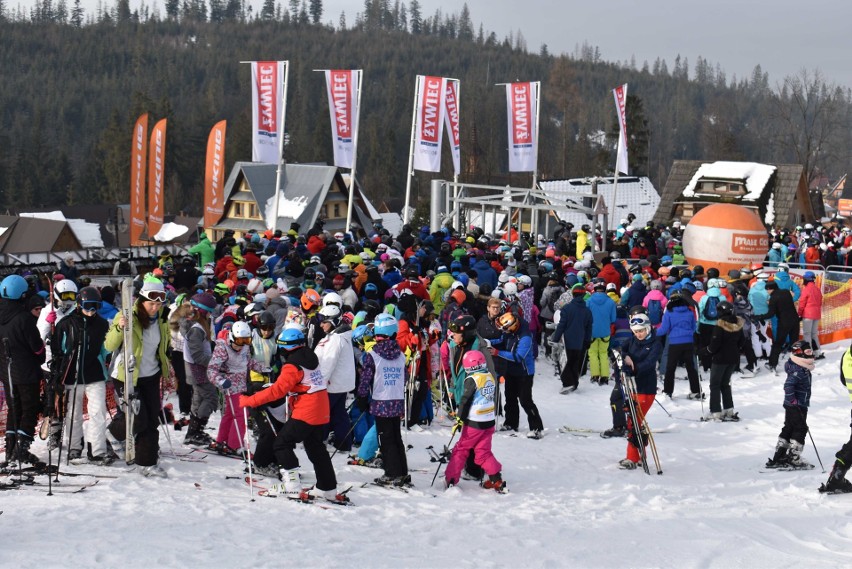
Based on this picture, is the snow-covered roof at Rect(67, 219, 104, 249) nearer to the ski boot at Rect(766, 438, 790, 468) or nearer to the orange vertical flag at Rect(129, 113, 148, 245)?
the orange vertical flag at Rect(129, 113, 148, 245)

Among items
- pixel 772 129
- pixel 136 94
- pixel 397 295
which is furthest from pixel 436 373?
pixel 772 129

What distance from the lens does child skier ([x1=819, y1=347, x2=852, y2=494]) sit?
9367mm

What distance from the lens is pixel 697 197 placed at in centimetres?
4981

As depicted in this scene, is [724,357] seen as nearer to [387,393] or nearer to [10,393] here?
[387,393]

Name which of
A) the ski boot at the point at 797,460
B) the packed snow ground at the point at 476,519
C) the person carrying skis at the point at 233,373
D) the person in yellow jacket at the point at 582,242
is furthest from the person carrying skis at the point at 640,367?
the person in yellow jacket at the point at 582,242

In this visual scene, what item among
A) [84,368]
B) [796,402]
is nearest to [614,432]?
[796,402]

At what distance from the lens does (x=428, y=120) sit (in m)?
27.2

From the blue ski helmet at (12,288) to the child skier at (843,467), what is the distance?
7.62 meters

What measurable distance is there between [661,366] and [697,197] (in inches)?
1433

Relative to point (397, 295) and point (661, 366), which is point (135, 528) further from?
point (661, 366)

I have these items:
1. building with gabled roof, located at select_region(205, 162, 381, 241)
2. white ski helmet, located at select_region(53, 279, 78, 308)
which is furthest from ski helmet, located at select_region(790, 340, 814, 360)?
building with gabled roof, located at select_region(205, 162, 381, 241)

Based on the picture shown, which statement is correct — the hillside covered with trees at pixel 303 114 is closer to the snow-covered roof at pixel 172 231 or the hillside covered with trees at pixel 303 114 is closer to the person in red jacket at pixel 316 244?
the snow-covered roof at pixel 172 231

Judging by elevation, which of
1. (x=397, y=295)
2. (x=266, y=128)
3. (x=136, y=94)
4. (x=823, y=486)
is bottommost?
→ (x=823, y=486)

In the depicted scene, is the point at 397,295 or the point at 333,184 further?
the point at 333,184
